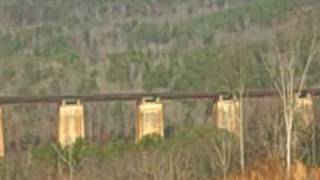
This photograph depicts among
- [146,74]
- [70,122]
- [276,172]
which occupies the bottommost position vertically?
[276,172]

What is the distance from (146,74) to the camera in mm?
50625

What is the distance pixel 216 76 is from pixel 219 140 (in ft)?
60.2

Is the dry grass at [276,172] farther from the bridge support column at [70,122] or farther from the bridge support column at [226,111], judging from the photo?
the bridge support column at [70,122]

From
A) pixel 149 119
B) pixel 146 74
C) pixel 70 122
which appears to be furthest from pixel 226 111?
pixel 146 74

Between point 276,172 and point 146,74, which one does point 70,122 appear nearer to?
point 146,74

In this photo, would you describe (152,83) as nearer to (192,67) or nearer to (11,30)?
(192,67)

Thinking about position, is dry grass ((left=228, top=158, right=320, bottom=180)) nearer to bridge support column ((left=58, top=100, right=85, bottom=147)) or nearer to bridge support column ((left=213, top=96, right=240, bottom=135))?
bridge support column ((left=213, top=96, right=240, bottom=135))

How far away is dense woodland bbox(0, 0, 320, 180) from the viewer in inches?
817

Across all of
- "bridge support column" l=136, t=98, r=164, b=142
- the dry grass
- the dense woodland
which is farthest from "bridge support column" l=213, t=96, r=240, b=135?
the dry grass

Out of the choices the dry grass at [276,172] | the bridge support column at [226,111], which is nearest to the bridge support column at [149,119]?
the bridge support column at [226,111]

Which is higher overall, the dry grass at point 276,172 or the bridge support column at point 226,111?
the bridge support column at point 226,111

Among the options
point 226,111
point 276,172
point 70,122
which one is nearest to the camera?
point 276,172

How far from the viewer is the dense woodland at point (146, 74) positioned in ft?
68.1

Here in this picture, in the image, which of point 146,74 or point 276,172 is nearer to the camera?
point 276,172
